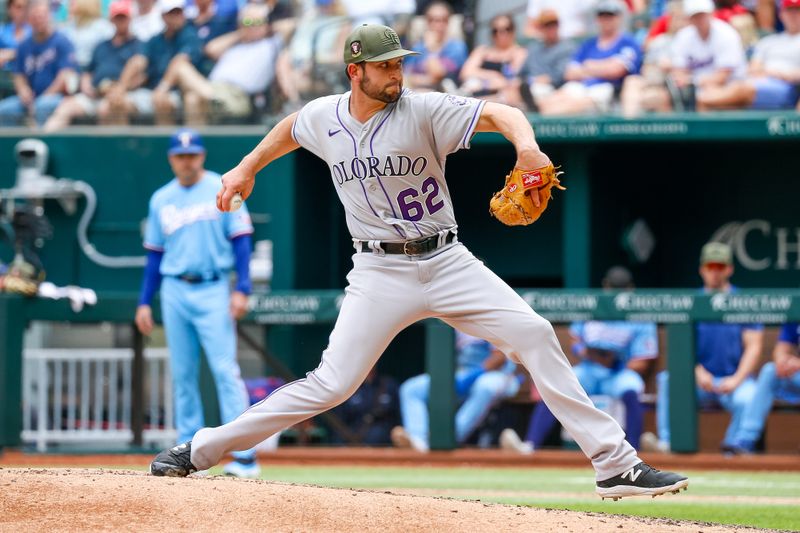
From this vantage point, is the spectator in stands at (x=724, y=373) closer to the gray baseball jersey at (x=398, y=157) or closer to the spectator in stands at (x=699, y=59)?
the spectator in stands at (x=699, y=59)

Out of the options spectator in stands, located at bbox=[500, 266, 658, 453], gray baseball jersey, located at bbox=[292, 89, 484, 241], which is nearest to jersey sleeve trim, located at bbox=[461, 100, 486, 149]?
gray baseball jersey, located at bbox=[292, 89, 484, 241]

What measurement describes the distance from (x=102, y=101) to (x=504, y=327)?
388 inches

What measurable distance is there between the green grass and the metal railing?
5.61 feet

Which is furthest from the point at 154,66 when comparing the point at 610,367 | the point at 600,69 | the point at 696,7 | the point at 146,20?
the point at 610,367

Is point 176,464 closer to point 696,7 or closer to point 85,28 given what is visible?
point 696,7

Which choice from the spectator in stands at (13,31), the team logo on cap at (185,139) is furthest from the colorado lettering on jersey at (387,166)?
the spectator in stands at (13,31)

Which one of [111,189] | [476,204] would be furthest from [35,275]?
[476,204]

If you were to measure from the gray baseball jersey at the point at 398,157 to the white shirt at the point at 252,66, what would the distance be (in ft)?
26.7

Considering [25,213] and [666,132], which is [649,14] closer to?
[666,132]

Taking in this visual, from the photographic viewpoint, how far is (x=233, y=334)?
888 cm

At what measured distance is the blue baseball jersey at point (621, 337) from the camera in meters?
10.6

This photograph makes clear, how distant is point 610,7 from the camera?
41.8 ft

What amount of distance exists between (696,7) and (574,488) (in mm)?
5516

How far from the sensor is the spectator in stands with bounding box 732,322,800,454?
10.2 metres
